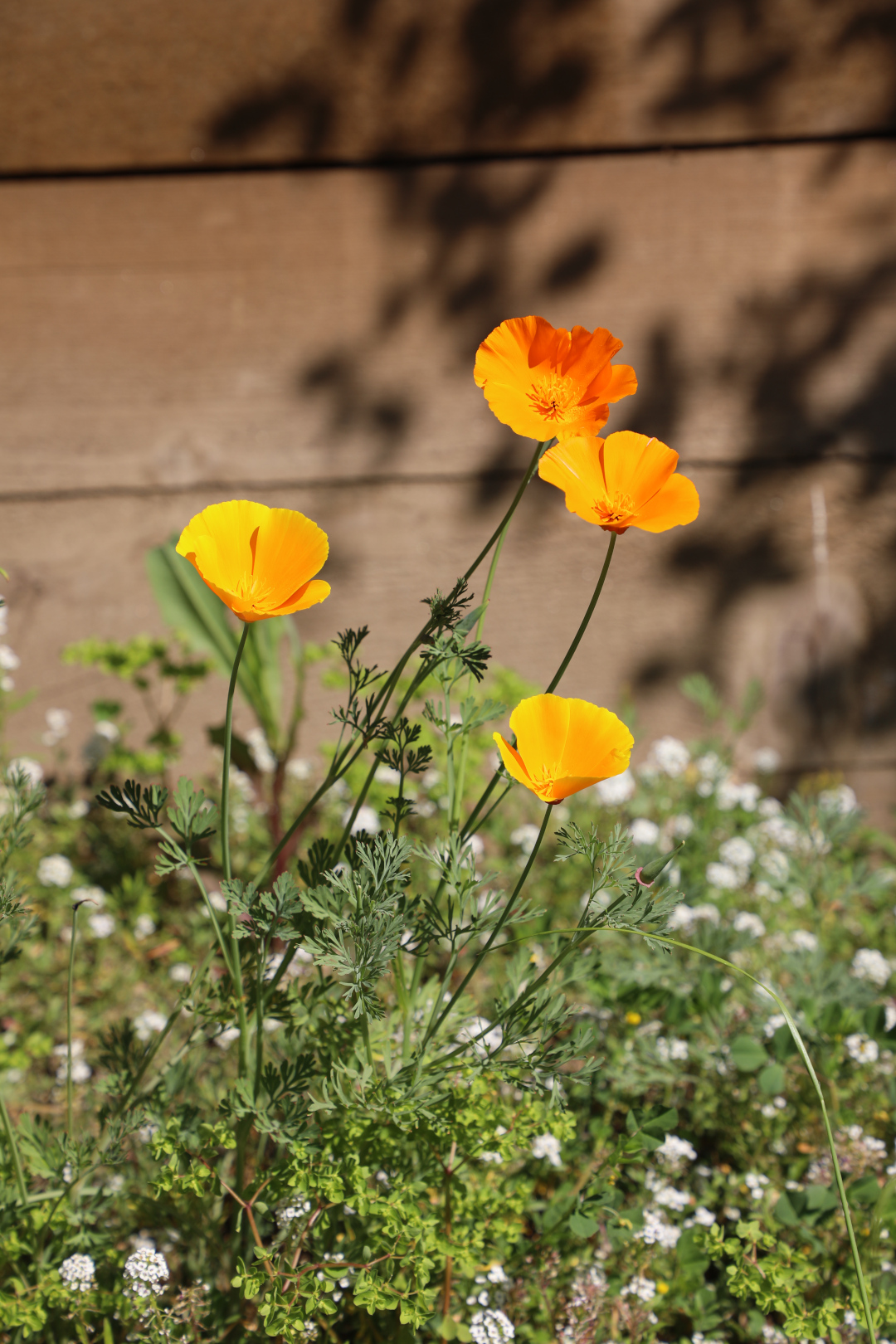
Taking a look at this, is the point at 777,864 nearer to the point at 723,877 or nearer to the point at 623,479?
the point at 723,877

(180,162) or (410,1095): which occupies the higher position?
(180,162)

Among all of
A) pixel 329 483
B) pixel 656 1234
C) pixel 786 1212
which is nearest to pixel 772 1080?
pixel 786 1212

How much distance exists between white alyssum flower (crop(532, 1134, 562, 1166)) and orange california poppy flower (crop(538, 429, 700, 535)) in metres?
0.87

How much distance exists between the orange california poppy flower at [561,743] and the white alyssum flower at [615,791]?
1.35 metres

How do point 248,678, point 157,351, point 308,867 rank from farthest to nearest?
1. point 157,351
2. point 248,678
3. point 308,867

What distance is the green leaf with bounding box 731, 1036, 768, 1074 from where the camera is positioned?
133cm

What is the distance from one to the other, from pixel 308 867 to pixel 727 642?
6.70 feet

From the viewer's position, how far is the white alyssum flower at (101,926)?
1946 millimetres

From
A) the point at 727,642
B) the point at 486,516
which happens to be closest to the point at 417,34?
the point at 486,516

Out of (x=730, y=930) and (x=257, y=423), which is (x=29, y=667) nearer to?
(x=257, y=423)

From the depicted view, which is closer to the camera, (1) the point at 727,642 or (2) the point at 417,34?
(2) the point at 417,34

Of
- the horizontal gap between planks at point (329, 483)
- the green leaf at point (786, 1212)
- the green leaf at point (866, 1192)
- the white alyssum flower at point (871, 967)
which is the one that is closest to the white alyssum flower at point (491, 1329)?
the green leaf at point (786, 1212)

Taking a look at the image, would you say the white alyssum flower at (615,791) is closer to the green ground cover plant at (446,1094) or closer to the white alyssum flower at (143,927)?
the green ground cover plant at (446,1094)

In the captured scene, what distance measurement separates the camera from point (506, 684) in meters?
2.16
